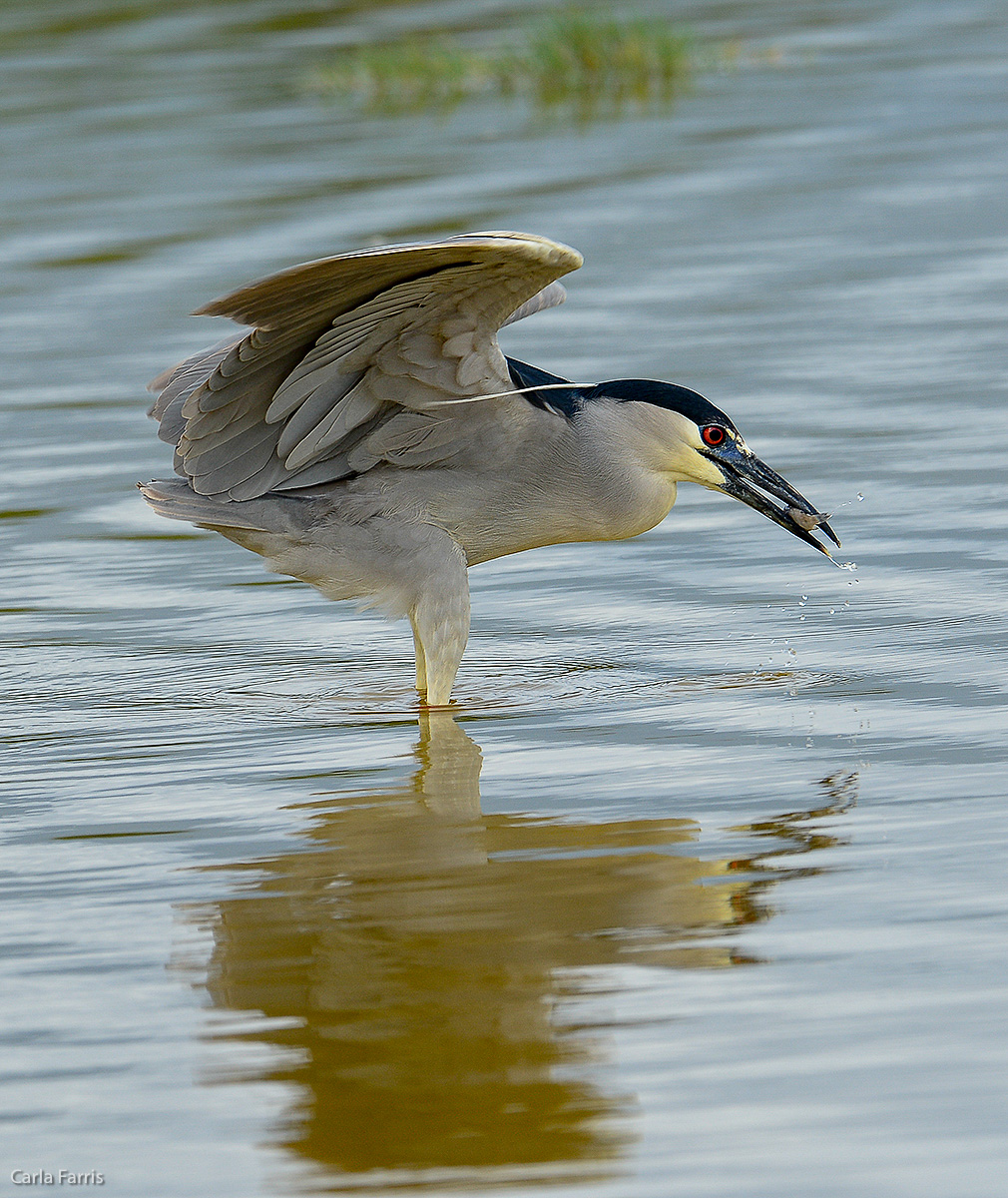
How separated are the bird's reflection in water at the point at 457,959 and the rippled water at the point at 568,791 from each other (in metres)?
0.01

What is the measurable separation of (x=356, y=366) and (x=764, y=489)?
1281 millimetres

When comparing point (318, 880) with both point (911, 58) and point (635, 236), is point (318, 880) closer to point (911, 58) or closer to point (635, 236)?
point (635, 236)

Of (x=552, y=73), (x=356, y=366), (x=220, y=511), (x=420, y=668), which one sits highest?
(x=552, y=73)

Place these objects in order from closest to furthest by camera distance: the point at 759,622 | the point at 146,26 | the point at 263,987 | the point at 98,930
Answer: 1. the point at 263,987
2. the point at 98,930
3. the point at 759,622
4. the point at 146,26

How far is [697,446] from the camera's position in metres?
6.02

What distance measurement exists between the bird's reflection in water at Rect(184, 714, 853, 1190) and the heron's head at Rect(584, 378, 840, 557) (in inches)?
55.8

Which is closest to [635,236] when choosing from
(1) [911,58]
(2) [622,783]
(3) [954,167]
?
(3) [954,167]

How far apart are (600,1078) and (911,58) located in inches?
514

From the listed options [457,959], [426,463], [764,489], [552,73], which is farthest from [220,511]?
[552,73]

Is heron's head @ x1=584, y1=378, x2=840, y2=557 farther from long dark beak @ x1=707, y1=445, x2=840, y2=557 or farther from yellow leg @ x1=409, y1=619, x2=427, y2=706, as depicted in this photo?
yellow leg @ x1=409, y1=619, x2=427, y2=706

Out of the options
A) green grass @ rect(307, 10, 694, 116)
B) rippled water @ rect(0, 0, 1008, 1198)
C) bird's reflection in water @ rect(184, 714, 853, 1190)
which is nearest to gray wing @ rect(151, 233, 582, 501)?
rippled water @ rect(0, 0, 1008, 1198)

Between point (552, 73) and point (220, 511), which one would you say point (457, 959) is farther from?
point (552, 73)

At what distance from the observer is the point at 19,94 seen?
17141 millimetres

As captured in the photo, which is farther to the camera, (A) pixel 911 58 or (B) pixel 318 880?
(A) pixel 911 58
